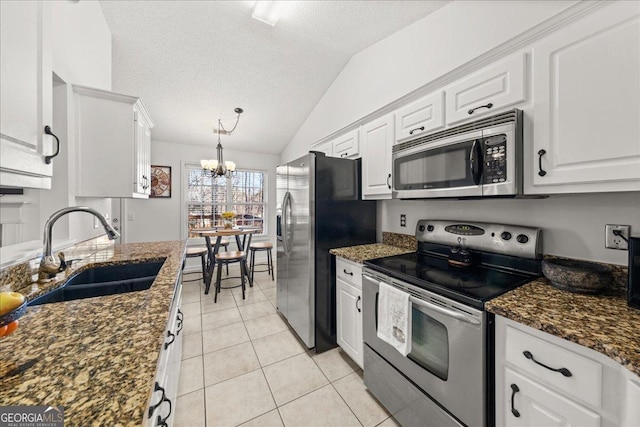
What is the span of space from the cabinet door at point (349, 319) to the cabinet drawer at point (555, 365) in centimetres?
98

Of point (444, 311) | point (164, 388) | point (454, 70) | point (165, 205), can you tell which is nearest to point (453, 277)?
point (444, 311)

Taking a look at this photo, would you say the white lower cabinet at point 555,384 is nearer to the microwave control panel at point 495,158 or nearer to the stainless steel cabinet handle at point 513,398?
A: the stainless steel cabinet handle at point 513,398

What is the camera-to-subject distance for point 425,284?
1276mm

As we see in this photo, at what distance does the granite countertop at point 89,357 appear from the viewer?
46cm

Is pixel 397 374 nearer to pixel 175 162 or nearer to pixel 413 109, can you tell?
pixel 413 109

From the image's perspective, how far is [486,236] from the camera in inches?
62.5

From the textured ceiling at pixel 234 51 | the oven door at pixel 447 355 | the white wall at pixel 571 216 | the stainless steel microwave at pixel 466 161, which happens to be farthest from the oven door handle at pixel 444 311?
the textured ceiling at pixel 234 51

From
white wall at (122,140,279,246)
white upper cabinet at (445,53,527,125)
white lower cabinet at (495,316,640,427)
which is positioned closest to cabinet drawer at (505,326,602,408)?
white lower cabinet at (495,316,640,427)

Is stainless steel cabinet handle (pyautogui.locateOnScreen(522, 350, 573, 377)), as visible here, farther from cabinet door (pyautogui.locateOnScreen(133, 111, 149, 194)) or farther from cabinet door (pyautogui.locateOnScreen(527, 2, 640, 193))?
cabinet door (pyautogui.locateOnScreen(133, 111, 149, 194))

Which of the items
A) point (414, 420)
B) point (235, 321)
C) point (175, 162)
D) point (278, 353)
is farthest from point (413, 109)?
point (175, 162)

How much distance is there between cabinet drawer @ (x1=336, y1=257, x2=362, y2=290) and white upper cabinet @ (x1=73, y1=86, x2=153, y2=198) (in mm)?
1784

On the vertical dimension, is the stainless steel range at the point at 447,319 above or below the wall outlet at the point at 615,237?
below

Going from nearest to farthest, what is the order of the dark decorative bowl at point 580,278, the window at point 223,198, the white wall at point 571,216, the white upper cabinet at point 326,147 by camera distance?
1. the dark decorative bowl at point 580,278
2. the white wall at point 571,216
3. the white upper cabinet at point 326,147
4. the window at point 223,198

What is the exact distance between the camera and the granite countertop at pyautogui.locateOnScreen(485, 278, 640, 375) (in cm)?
74
